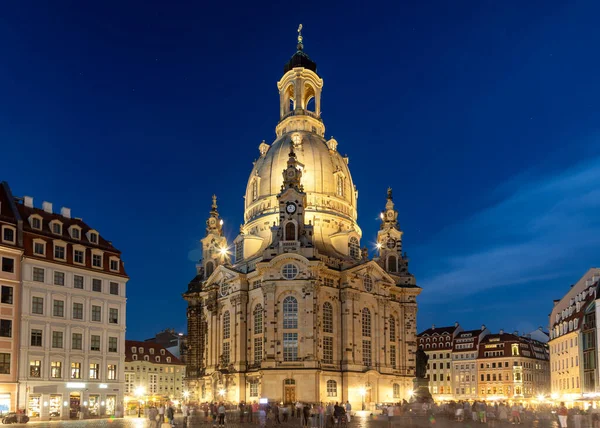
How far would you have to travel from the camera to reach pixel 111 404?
7156 centimetres

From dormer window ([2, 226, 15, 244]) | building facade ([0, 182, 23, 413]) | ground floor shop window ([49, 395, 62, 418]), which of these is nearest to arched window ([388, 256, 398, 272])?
ground floor shop window ([49, 395, 62, 418])

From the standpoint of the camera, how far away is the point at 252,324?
101 metres

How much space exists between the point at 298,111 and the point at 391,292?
33.6 meters

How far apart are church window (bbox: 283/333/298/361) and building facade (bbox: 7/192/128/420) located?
1087 inches

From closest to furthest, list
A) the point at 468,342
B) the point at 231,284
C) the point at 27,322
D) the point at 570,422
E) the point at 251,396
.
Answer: the point at 570,422
the point at 27,322
the point at 251,396
the point at 231,284
the point at 468,342

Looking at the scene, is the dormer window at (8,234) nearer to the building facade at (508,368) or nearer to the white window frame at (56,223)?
the white window frame at (56,223)

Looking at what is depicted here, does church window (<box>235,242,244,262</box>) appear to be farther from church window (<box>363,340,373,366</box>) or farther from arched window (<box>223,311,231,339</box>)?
church window (<box>363,340,373,366</box>)

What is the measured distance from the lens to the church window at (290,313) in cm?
9688

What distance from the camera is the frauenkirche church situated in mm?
96375

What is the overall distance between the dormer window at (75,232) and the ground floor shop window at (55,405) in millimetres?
15162

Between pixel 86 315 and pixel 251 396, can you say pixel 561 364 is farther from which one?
pixel 86 315

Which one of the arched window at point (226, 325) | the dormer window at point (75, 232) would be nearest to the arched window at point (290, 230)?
the arched window at point (226, 325)

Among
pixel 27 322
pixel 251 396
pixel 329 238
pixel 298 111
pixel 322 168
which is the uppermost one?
pixel 298 111

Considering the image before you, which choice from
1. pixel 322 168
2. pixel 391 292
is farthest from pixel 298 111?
pixel 391 292
